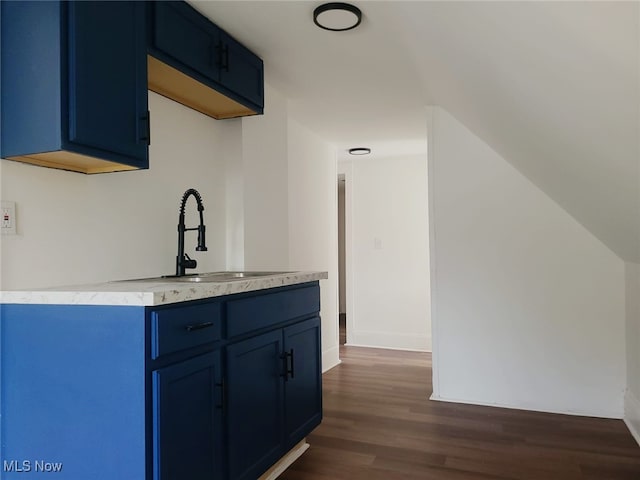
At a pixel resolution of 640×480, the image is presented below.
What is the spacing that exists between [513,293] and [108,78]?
8.71ft

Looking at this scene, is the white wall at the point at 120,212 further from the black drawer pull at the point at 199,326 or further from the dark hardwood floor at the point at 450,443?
the dark hardwood floor at the point at 450,443

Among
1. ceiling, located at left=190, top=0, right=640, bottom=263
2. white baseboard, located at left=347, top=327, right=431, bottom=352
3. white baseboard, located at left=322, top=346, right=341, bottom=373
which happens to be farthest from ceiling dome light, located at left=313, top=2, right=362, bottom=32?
white baseboard, located at left=347, top=327, right=431, bottom=352

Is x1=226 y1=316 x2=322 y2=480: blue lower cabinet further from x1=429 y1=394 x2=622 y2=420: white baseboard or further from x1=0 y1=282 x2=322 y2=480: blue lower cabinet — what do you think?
x1=429 y1=394 x2=622 y2=420: white baseboard

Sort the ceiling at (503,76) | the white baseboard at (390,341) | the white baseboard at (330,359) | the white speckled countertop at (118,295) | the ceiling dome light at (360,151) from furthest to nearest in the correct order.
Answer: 1. the white baseboard at (390,341)
2. the ceiling dome light at (360,151)
3. the white baseboard at (330,359)
4. the white speckled countertop at (118,295)
5. the ceiling at (503,76)

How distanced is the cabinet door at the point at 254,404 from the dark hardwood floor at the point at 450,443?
33cm

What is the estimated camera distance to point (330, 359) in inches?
168

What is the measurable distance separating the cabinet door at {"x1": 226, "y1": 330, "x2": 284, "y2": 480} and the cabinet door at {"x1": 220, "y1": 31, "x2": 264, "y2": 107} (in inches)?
47.2

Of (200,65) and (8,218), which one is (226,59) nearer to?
(200,65)

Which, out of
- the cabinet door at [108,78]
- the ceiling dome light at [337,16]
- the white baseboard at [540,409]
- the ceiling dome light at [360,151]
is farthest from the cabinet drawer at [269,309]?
the ceiling dome light at [360,151]

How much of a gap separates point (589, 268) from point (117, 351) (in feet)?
9.08

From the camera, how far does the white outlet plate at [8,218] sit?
5.11 feet

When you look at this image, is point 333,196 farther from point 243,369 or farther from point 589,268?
point 243,369

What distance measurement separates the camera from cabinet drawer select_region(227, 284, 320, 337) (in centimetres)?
178

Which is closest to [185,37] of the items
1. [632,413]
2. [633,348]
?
[633,348]
